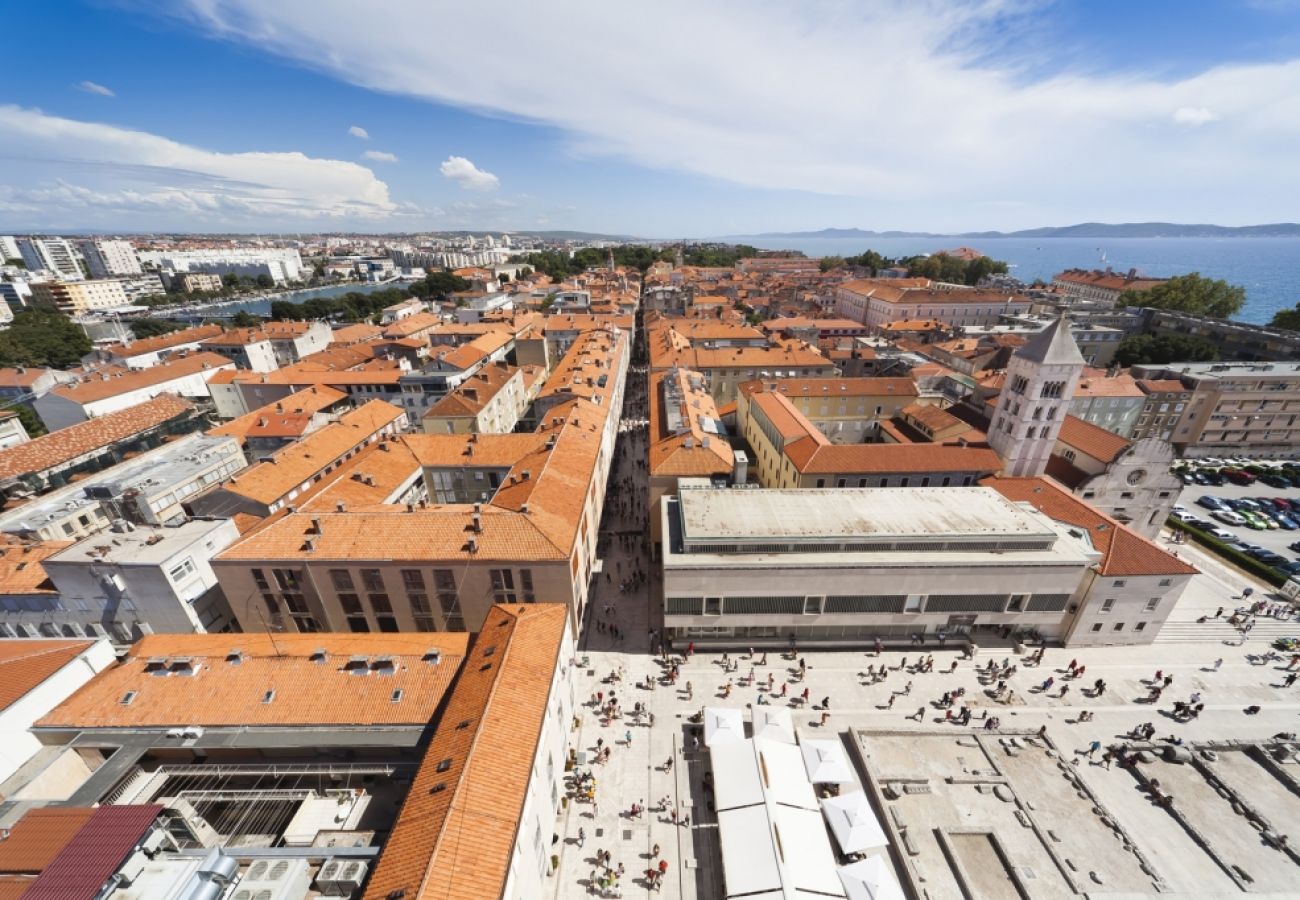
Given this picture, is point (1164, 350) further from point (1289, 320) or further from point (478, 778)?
point (478, 778)

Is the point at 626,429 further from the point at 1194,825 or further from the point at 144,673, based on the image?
the point at 1194,825

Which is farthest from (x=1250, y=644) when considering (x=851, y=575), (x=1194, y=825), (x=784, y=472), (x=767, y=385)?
(x=767, y=385)

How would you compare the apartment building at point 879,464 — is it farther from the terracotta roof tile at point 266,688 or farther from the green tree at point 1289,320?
the green tree at point 1289,320

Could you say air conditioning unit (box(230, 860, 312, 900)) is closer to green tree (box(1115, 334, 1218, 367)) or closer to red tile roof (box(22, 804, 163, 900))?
red tile roof (box(22, 804, 163, 900))

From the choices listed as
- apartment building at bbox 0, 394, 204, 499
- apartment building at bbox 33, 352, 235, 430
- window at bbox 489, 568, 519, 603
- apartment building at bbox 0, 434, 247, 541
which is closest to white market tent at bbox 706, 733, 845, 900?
window at bbox 489, 568, 519, 603

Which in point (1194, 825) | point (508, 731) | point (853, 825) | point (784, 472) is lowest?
point (1194, 825)

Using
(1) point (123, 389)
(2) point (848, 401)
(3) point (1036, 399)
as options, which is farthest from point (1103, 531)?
(1) point (123, 389)
